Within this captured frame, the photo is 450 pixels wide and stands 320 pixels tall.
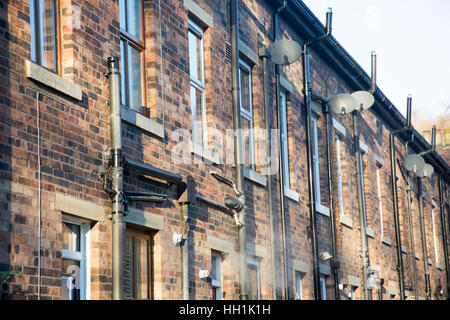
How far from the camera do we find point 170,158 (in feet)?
37.7

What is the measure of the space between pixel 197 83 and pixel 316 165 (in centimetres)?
624

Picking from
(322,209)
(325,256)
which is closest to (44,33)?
(325,256)

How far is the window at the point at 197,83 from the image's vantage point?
1286 cm

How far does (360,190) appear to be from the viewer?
20.8 metres

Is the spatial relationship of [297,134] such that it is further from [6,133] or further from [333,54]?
[6,133]

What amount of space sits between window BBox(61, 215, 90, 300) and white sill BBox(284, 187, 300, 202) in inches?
275

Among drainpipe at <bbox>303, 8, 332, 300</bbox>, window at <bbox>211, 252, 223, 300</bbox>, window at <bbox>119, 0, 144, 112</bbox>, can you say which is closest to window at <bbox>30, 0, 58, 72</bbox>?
window at <bbox>119, 0, 144, 112</bbox>

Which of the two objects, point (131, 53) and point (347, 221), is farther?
point (347, 221)

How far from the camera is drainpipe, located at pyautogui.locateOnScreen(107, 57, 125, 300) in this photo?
31.1 ft

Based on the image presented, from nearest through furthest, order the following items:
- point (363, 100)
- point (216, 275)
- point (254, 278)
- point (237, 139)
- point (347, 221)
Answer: point (216, 275), point (237, 139), point (254, 278), point (363, 100), point (347, 221)

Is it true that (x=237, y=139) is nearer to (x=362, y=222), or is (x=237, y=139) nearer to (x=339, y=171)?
(x=339, y=171)

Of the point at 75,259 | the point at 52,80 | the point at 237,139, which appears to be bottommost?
the point at 75,259
